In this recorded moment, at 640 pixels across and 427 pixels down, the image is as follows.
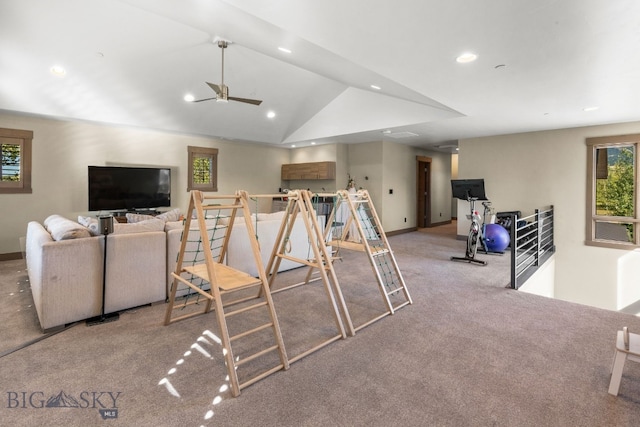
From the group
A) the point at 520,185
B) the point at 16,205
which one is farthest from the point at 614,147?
the point at 16,205

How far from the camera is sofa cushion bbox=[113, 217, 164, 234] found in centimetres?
304

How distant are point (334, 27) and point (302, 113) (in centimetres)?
454

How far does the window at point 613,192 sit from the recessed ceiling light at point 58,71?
8.64 m

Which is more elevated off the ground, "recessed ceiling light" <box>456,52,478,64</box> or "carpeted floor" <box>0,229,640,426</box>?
"recessed ceiling light" <box>456,52,478,64</box>

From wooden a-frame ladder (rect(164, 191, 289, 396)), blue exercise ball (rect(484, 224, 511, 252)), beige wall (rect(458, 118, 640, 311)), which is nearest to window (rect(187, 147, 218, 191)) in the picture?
wooden a-frame ladder (rect(164, 191, 289, 396))

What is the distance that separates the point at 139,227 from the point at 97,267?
0.50 meters

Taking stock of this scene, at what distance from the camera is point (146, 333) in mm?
2590

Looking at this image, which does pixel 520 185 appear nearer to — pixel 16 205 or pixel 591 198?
pixel 591 198

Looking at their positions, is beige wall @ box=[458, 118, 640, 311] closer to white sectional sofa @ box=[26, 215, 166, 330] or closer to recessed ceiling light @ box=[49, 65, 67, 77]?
white sectional sofa @ box=[26, 215, 166, 330]

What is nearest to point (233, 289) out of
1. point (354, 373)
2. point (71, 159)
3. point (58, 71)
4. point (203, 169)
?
point (354, 373)

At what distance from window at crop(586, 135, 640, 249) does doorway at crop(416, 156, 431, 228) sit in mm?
3831

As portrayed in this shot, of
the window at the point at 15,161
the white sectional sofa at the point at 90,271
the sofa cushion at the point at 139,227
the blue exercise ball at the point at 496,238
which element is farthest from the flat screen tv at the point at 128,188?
the blue exercise ball at the point at 496,238

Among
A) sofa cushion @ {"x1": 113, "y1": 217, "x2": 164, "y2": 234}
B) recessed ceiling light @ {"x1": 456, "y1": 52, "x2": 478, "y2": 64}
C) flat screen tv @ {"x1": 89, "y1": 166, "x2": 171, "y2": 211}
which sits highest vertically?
recessed ceiling light @ {"x1": 456, "y1": 52, "x2": 478, "y2": 64}

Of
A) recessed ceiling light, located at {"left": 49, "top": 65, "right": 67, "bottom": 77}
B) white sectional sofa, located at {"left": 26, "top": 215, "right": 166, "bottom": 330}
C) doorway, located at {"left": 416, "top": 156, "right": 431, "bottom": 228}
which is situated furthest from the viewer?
doorway, located at {"left": 416, "top": 156, "right": 431, "bottom": 228}
